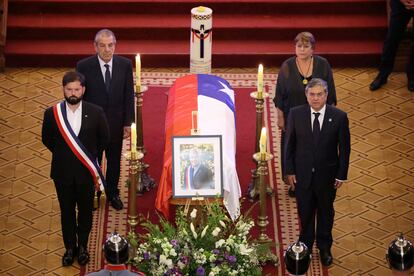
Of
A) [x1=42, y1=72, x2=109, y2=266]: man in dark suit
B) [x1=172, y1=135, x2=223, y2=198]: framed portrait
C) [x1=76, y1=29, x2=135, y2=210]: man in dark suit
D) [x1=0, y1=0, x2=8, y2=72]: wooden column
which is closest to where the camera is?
[x1=42, y1=72, x2=109, y2=266]: man in dark suit

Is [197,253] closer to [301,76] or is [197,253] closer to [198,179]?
[198,179]

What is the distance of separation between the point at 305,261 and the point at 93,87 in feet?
14.4

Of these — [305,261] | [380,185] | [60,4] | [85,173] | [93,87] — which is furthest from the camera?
[60,4]

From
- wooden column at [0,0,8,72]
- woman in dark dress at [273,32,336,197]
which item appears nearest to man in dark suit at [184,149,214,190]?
woman in dark dress at [273,32,336,197]

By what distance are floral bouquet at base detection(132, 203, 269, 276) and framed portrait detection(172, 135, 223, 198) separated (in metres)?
1.37

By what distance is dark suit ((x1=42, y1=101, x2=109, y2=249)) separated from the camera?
10117 mm

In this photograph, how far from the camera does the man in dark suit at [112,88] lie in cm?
1098

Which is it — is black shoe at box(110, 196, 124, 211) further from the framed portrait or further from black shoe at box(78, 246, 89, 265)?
the framed portrait

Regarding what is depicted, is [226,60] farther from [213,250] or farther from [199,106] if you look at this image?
[213,250]

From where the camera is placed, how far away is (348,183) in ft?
39.3

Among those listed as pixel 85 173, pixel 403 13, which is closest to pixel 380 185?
pixel 403 13

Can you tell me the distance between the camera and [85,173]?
10.2 meters

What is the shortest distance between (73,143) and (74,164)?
7.9 inches

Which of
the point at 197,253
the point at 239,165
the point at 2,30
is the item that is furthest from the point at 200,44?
the point at 197,253
